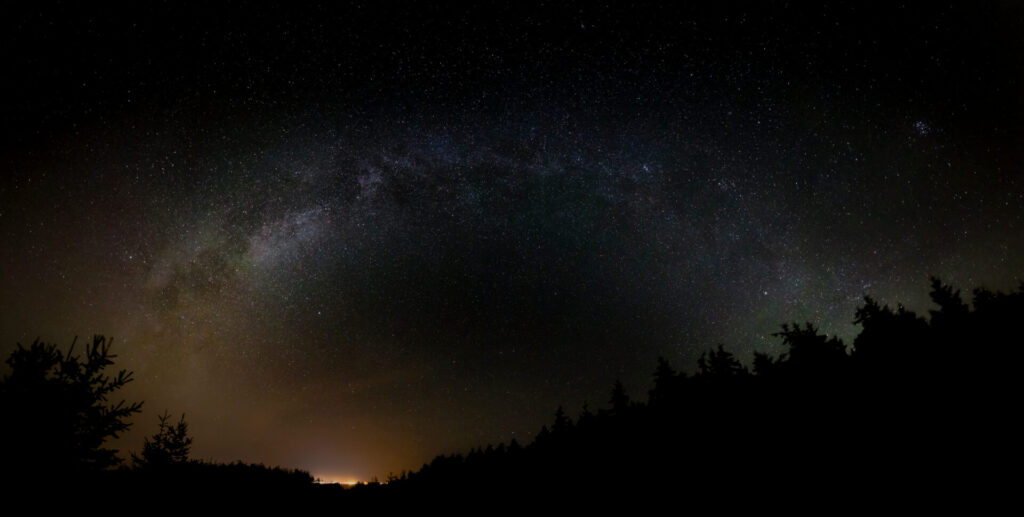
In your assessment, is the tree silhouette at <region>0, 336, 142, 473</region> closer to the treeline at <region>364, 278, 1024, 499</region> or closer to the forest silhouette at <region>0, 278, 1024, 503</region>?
the forest silhouette at <region>0, 278, 1024, 503</region>

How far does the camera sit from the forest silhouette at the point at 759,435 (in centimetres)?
691

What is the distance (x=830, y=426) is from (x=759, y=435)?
2.62 m

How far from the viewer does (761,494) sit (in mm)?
13438

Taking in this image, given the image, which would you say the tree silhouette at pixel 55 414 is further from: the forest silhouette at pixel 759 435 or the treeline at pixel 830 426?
the treeline at pixel 830 426

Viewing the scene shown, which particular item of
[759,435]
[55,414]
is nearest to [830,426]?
[759,435]

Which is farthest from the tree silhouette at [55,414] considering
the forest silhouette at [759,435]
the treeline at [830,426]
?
Result: the treeline at [830,426]

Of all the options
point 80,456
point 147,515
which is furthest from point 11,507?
point 147,515

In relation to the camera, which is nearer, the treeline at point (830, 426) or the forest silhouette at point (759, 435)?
the forest silhouette at point (759, 435)

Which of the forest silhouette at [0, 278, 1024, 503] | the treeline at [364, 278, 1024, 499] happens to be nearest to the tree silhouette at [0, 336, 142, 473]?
the forest silhouette at [0, 278, 1024, 503]

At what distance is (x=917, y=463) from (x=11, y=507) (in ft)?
66.2

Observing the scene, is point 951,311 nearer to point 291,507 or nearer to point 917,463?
point 917,463

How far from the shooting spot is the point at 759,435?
17.8 meters

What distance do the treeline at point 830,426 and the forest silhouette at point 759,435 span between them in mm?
79

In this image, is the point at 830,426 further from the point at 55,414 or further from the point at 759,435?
the point at 55,414
